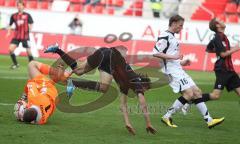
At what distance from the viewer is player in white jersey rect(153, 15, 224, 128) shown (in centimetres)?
1226

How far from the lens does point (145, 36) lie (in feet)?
99.4

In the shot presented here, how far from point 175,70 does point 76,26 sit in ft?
64.1

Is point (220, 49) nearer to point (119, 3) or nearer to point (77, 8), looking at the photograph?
point (119, 3)

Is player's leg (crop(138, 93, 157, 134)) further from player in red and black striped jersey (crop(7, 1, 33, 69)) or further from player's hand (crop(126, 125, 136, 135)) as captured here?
player in red and black striped jersey (crop(7, 1, 33, 69))

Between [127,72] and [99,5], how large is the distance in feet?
78.1

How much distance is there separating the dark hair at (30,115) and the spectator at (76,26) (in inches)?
792

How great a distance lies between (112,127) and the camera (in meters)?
11.9

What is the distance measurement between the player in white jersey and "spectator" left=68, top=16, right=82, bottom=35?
19112 mm

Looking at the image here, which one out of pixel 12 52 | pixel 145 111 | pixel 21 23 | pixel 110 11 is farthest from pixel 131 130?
pixel 110 11

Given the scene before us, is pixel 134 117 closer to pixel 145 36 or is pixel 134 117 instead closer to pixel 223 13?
pixel 145 36

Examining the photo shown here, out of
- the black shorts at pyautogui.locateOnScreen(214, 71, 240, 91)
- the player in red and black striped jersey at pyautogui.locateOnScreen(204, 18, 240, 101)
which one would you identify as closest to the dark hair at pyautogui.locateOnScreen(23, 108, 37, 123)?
the player in red and black striped jersey at pyautogui.locateOnScreen(204, 18, 240, 101)

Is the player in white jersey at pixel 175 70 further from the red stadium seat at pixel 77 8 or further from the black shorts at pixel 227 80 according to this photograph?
the red stadium seat at pixel 77 8

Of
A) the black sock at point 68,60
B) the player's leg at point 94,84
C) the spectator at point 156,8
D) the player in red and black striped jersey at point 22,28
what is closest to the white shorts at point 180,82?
the player's leg at point 94,84

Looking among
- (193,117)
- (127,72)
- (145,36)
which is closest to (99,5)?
(145,36)
